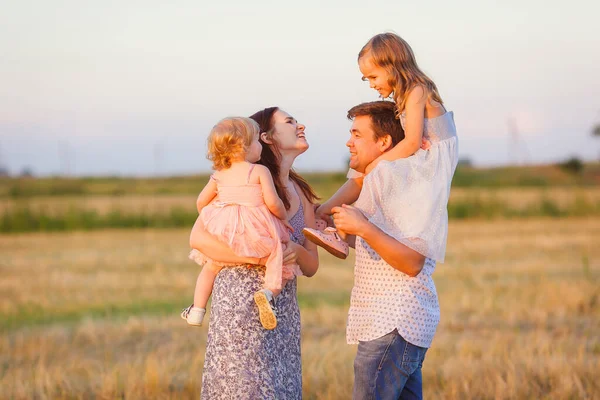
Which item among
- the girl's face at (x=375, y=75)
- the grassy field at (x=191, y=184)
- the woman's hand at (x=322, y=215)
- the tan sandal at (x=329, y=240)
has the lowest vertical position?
the grassy field at (x=191, y=184)

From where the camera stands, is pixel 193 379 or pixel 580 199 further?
pixel 580 199

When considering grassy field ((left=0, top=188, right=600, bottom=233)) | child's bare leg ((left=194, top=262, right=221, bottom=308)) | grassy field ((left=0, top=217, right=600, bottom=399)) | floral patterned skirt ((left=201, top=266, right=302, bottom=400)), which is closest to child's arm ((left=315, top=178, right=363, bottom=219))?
floral patterned skirt ((left=201, top=266, right=302, bottom=400))

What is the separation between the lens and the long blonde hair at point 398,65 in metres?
4.13

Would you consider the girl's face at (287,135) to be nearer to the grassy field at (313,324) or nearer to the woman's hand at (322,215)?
the woman's hand at (322,215)

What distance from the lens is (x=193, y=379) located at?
678 centimetres

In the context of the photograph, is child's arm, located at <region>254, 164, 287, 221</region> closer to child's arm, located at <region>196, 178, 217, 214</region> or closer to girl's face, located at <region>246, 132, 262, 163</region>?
girl's face, located at <region>246, 132, 262, 163</region>

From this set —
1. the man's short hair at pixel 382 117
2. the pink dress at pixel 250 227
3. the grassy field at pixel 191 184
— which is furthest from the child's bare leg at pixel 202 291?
the grassy field at pixel 191 184

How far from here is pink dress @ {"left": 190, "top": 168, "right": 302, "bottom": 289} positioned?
4.20m

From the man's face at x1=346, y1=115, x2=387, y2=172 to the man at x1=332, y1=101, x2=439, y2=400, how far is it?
194mm

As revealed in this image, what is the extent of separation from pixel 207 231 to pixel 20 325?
305 inches

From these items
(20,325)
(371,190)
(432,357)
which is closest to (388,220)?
(371,190)

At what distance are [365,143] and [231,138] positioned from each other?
0.62m

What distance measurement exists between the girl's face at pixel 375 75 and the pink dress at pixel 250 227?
714 mm

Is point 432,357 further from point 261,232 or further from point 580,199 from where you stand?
point 580,199
